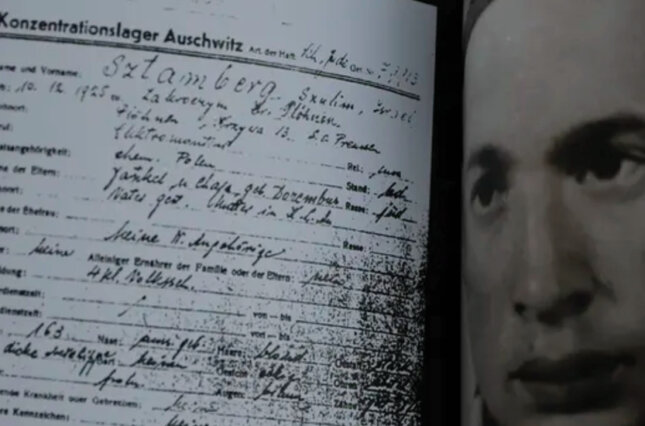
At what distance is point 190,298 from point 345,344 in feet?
0.19

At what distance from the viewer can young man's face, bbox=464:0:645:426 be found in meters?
0.34

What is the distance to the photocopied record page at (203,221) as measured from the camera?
0.35 meters

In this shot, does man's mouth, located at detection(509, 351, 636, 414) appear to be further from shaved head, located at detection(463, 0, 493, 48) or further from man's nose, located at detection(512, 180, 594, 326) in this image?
shaved head, located at detection(463, 0, 493, 48)

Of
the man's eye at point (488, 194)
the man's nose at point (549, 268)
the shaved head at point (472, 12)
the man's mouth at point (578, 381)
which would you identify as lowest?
the man's mouth at point (578, 381)

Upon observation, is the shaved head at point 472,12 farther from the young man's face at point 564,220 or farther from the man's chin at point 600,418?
the man's chin at point 600,418

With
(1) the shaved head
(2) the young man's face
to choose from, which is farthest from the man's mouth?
(1) the shaved head

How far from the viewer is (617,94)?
13.7 inches

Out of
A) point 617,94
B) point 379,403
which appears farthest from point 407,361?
point 617,94

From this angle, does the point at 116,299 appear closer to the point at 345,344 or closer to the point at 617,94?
the point at 345,344

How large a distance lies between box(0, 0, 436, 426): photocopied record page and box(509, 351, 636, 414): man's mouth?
0.05 m

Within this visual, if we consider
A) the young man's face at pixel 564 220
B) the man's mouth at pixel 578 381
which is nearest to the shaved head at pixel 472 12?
the young man's face at pixel 564 220

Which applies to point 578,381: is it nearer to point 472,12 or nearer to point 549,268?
point 549,268

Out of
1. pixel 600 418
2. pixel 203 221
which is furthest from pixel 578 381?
pixel 203 221

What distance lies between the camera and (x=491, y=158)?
0.37 m
